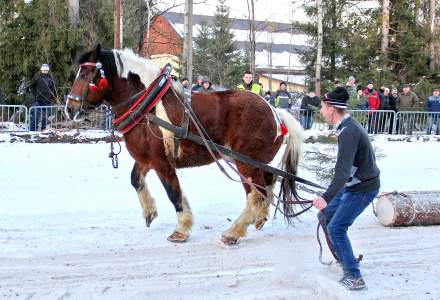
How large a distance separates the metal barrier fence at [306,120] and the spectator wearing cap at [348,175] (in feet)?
14.5

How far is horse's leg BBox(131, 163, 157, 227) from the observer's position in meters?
6.17

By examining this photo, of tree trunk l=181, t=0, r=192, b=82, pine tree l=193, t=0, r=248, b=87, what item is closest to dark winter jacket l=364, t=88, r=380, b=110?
tree trunk l=181, t=0, r=192, b=82

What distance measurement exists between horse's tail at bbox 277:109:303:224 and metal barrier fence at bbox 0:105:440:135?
2.52 meters

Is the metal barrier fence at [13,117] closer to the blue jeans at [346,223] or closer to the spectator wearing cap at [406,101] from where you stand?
the blue jeans at [346,223]

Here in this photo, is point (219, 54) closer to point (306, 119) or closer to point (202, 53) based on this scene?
point (202, 53)

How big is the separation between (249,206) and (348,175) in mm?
1990

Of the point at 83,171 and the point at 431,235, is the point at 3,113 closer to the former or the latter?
the point at 83,171

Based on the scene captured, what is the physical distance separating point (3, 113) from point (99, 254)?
735 centimetres

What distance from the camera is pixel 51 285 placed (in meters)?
4.46

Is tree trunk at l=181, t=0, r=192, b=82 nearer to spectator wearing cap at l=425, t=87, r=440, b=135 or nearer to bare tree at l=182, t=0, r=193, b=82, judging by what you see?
bare tree at l=182, t=0, r=193, b=82

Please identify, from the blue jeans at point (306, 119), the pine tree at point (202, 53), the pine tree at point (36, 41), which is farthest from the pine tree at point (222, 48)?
the blue jeans at point (306, 119)

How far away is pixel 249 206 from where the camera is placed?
596cm

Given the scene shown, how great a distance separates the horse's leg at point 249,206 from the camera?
5.79 metres

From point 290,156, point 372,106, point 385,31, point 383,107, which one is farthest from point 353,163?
point 385,31
